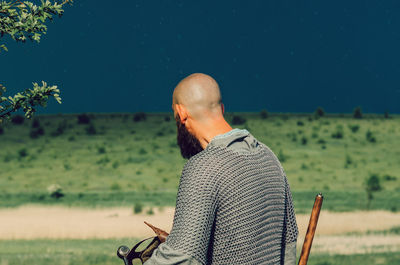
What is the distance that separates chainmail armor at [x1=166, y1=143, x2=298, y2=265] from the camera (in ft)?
9.14

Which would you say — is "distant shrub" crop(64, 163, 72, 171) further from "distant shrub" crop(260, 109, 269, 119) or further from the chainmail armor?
the chainmail armor

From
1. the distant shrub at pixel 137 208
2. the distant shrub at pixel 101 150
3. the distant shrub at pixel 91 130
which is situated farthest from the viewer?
the distant shrub at pixel 91 130

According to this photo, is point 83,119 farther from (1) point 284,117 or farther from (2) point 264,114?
(1) point 284,117

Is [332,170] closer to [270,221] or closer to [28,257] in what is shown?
A: [28,257]

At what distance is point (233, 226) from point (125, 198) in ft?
85.5

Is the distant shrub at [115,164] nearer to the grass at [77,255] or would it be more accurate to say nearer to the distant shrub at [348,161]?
the distant shrub at [348,161]

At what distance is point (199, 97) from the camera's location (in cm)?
289

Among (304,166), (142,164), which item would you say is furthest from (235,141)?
(142,164)

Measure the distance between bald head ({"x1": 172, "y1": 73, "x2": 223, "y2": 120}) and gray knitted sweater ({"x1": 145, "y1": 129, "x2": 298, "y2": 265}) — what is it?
0.40 ft

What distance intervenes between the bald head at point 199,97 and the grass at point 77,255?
10.9 meters

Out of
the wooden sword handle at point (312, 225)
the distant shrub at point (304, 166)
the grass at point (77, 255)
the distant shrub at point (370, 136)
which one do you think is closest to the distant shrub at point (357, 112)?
the distant shrub at point (370, 136)

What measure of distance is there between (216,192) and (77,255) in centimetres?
1287

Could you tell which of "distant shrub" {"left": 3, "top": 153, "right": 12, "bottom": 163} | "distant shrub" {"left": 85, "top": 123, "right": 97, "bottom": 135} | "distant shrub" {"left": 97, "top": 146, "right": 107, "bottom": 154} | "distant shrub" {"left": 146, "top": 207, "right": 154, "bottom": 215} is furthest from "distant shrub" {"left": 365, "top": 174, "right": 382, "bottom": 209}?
"distant shrub" {"left": 85, "top": 123, "right": 97, "bottom": 135}

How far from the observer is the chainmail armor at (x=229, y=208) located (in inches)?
110
